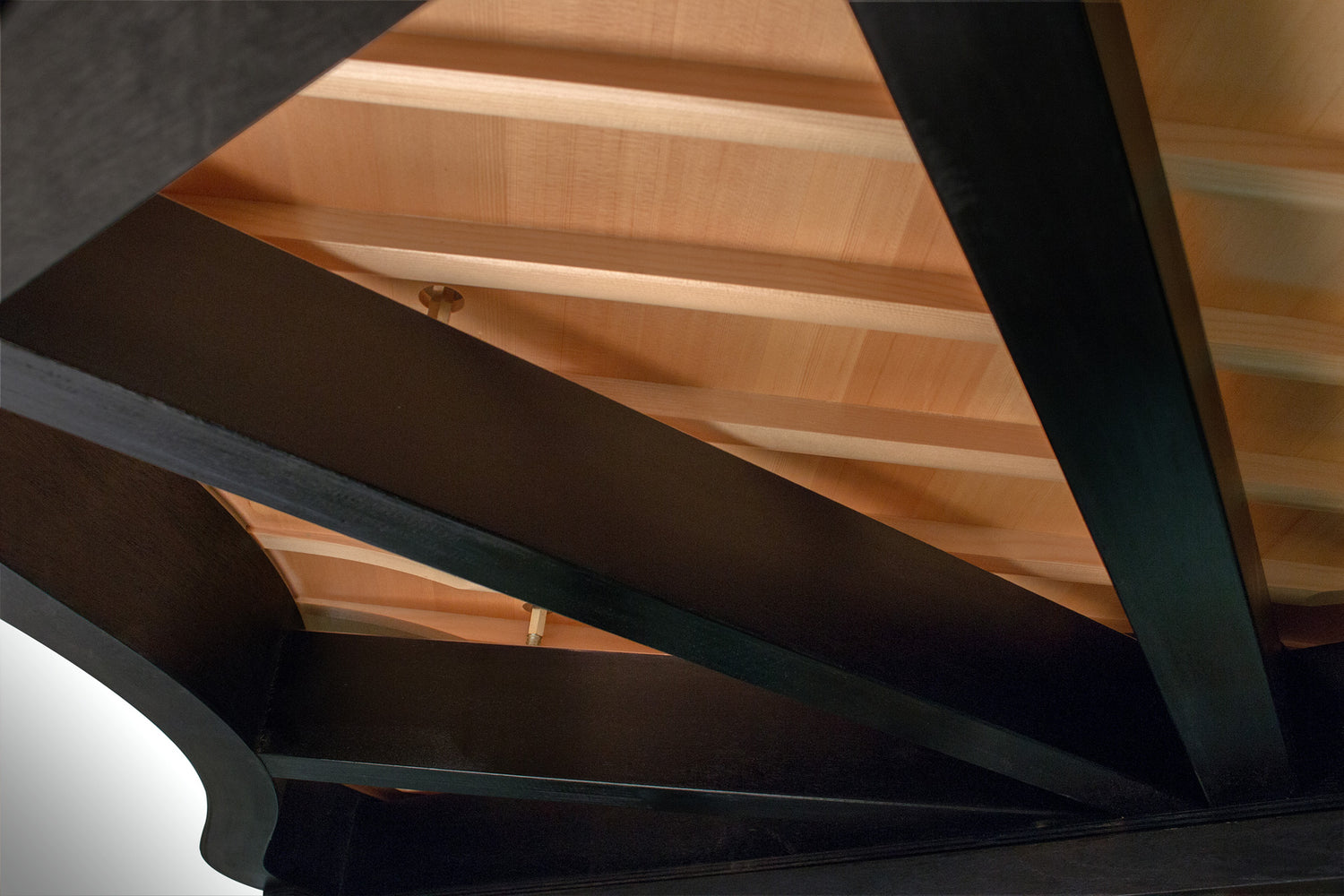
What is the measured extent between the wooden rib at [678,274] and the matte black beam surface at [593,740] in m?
1.25

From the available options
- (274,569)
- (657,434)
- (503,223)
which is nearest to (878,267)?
(657,434)

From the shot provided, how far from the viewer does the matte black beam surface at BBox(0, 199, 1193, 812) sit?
136 cm

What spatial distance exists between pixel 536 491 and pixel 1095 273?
873 mm

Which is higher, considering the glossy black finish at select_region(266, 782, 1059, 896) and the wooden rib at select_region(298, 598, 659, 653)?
the wooden rib at select_region(298, 598, 659, 653)

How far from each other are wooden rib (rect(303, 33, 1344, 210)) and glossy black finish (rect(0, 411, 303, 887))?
1.06 metres

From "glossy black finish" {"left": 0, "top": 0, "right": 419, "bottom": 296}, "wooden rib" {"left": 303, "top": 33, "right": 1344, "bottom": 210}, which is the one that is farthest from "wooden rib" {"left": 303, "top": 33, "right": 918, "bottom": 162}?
"glossy black finish" {"left": 0, "top": 0, "right": 419, "bottom": 296}

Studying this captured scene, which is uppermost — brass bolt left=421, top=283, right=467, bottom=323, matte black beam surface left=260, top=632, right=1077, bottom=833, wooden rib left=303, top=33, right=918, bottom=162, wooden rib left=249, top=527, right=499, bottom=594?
wooden rib left=303, top=33, right=918, bottom=162

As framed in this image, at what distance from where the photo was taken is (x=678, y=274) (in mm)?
1839

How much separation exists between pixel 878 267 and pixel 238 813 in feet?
8.18

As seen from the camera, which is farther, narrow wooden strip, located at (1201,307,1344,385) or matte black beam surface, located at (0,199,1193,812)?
narrow wooden strip, located at (1201,307,1344,385)

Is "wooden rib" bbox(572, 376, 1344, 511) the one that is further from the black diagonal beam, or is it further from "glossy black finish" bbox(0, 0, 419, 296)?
"glossy black finish" bbox(0, 0, 419, 296)

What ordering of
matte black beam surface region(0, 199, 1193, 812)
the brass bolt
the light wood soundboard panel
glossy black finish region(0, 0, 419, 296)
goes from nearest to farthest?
glossy black finish region(0, 0, 419, 296), matte black beam surface region(0, 199, 1193, 812), the light wood soundboard panel, the brass bolt

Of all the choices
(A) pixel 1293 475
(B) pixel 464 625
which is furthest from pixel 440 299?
→ (A) pixel 1293 475

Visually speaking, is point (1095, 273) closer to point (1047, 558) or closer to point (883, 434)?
point (883, 434)
